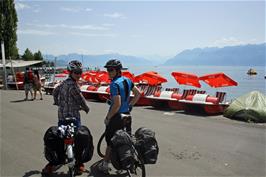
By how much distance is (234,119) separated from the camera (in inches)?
410

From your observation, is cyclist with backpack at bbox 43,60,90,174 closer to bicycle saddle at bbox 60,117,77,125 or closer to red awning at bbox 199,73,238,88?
bicycle saddle at bbox 60,117,77,125

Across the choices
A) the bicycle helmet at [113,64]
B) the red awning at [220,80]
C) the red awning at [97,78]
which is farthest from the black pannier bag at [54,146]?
the red awning at [97,78]

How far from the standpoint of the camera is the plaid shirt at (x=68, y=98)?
4.61 m

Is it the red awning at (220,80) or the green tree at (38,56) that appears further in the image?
the green tree at (38,56)

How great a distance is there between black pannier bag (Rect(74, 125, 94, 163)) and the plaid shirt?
0.31 m

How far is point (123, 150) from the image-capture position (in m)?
4.11

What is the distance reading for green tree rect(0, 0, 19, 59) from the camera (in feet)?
95.8

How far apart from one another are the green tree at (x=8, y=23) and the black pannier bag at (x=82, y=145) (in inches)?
1002

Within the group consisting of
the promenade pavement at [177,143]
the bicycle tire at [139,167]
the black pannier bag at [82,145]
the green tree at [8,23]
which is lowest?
the promenade pavement at [177,143]

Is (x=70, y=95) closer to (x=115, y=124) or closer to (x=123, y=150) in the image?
(x=115, y=124)

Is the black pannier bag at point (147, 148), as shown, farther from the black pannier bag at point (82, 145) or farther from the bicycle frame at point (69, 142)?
the bicycle frame at point (69, 142)

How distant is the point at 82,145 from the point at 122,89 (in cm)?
104

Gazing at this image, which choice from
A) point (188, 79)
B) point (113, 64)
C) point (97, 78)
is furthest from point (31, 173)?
point (97, 78)

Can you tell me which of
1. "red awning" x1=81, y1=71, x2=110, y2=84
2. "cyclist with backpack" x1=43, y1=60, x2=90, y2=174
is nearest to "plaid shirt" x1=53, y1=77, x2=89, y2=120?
"cyclist with backpack" x1=43, y1=60, x2=90, y2=174
